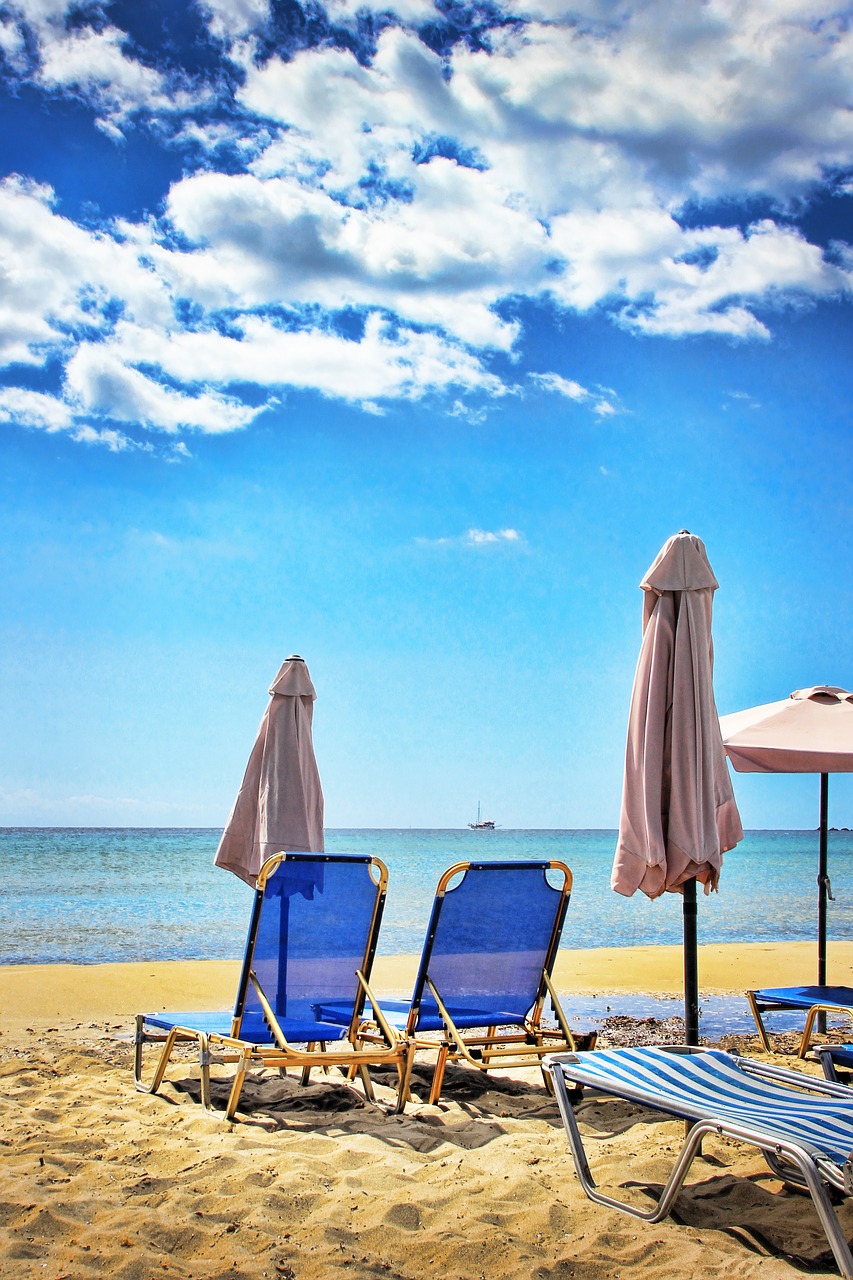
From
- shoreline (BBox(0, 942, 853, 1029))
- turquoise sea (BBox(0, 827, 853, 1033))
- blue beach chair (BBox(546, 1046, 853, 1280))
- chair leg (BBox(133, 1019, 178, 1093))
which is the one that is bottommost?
turquoise sea (BBox(0, 827, 853, 1033))

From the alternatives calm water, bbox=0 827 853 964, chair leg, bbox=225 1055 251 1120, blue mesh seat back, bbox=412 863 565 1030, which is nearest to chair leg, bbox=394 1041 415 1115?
blue mesh seat back, bbox=412 863 565 1030

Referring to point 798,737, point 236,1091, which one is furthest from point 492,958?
point 798,737

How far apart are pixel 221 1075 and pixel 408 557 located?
27.5 m

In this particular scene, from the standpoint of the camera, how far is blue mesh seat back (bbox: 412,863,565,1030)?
191 inches

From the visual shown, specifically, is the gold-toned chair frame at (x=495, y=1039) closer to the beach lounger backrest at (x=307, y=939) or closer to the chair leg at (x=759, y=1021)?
the beach lounger backrest at (x=307, y=939)

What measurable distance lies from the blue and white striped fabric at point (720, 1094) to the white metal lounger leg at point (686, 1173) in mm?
39

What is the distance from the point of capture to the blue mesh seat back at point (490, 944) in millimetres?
4855

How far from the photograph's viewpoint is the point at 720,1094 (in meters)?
3.16

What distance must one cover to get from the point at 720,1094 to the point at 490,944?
1902 mm

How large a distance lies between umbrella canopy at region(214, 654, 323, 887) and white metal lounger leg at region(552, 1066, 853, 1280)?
3159mm

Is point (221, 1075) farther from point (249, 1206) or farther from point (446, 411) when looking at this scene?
point (446, 411)

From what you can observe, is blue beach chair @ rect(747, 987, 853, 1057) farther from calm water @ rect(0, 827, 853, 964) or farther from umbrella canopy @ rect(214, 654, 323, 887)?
calm water @ rect(0, 827, 853, 964)

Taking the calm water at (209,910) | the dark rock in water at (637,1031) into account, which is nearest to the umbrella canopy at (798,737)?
the dark rock in water at (637,1031)

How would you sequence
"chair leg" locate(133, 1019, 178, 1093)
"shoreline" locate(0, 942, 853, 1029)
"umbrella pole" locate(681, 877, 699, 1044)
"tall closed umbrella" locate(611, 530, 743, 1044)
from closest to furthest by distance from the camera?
"umbrella pole" locate(681, 877, 699, 1044)
"tall closed umbrella" locate(611, 530, 743, 1044)
"chair leg" locate(133, 1019, 178, 1093)
"shoreline" locate(0, 942, 853, 1029)
